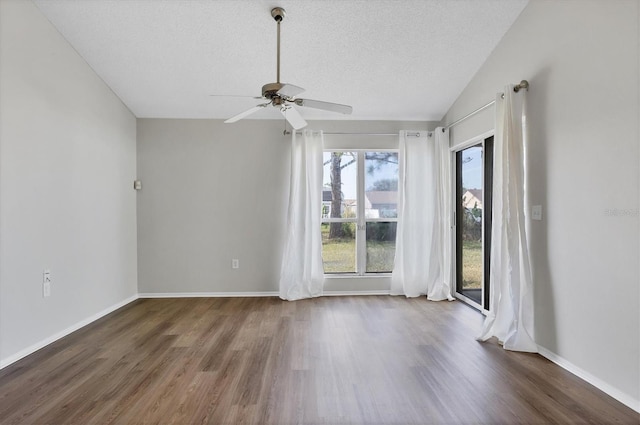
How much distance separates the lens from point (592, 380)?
7.24 feet

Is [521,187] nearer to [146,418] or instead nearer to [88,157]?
[146,418]

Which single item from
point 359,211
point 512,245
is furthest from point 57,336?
point 512,245

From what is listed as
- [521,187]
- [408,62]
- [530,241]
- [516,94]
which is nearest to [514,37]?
[516,94]

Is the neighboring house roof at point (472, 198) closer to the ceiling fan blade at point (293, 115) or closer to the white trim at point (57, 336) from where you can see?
the ceiling fan blade at point (293, 115)

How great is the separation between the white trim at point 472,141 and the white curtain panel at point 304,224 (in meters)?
1.73

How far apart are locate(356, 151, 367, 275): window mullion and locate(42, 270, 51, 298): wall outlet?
3.35 metres

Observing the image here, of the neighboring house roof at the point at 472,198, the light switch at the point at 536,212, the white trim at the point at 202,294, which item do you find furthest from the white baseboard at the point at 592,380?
the white trim at the point at 202,294

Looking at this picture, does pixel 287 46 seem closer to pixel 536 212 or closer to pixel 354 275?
pixel 536 212

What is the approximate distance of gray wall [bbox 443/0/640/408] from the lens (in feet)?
6.57

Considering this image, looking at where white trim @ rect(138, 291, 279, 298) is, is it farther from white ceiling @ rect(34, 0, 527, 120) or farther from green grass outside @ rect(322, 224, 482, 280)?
white ceiling @ rect(34, 0, 527, 120)

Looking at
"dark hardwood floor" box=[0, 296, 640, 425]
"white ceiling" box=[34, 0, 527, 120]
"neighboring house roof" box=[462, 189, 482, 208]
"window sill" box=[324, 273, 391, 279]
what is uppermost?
"white ceiling" box=[34, 0, 527, 120]

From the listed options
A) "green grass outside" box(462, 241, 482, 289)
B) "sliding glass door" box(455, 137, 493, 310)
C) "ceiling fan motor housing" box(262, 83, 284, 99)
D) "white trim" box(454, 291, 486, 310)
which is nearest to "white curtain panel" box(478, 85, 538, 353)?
"sliding glass door" box(455, 137, 493, 310)

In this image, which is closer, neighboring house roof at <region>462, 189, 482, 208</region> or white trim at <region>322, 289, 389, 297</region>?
neighboring house roof at <region>462, 189, 482, 208</region>

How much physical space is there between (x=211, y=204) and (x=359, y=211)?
6.59 feet
